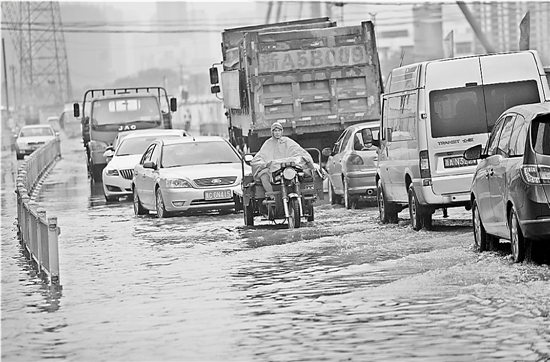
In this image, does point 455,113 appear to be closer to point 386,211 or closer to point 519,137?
point 386,211

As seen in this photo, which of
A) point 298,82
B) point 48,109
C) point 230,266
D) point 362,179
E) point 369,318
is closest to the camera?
point 369,318

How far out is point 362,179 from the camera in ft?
72.3

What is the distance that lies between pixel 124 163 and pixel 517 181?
57.0ft

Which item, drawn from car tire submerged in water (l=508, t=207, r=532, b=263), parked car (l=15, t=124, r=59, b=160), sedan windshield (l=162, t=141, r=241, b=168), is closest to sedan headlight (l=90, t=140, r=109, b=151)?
sedan windshield (l=162, t=141, r=241, b=168)

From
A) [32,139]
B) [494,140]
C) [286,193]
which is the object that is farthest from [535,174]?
[32,139]

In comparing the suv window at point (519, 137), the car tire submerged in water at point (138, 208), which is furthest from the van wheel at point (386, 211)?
the car tire submerged in water at point (138, 208)

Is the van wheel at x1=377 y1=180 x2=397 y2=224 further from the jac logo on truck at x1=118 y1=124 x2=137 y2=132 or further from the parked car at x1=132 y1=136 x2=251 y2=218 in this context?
the jac logo on truck at x1=118 y1=124 x2=137 y2=132

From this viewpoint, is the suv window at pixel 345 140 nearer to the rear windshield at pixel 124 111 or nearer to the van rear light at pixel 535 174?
the van rear light at pixel 535 174

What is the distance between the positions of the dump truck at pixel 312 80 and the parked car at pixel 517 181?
1469 cm

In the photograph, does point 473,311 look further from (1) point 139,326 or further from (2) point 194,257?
(2) point 194,257

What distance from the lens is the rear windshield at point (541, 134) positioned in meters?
12.0

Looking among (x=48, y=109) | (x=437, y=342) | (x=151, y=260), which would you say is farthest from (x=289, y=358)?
(x=48, y=109)

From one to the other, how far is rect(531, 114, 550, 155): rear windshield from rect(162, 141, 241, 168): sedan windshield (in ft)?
37.1

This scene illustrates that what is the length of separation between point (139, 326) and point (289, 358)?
1.88 metres
